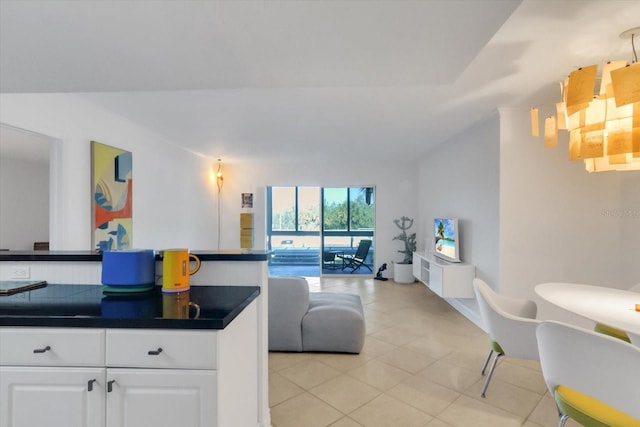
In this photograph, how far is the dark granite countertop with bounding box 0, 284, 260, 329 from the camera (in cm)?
121

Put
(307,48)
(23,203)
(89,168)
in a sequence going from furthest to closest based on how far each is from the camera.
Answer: (89,168), (23,203), (307,48)

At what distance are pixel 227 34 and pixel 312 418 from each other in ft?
7.44

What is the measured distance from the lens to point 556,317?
3.35 metres

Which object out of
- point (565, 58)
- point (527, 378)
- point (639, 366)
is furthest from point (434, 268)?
point (639, 366)

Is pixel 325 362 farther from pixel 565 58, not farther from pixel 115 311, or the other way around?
pixel 565 58

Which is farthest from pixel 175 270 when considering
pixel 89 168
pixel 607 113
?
pixel 607 113

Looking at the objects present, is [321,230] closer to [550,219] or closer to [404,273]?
[404,273]

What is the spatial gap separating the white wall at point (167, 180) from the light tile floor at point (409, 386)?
238 cm

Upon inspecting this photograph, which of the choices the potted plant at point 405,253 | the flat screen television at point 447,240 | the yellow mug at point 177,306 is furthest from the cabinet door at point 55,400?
the potted plant at point 405,253

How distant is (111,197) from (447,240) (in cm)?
418

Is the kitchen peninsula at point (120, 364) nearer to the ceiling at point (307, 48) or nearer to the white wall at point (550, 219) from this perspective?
the ceiling at point (307, 48)

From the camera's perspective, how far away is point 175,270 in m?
1.63

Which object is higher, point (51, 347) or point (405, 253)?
point (51, 347)

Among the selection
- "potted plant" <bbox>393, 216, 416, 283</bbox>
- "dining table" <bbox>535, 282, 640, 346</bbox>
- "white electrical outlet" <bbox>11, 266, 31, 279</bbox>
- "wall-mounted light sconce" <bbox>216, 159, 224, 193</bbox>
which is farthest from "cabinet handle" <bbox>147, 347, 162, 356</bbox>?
"wall-mounted light sconce" <bbox>216, 159, 224, 193</bbox>
